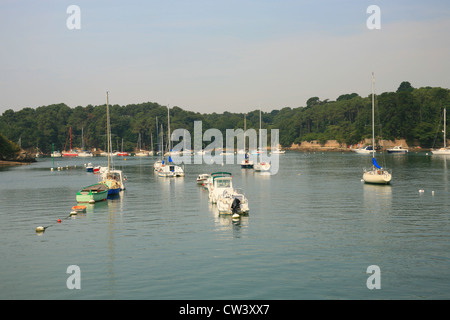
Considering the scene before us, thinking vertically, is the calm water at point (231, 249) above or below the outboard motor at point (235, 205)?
below

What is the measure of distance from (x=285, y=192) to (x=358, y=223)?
104 feet

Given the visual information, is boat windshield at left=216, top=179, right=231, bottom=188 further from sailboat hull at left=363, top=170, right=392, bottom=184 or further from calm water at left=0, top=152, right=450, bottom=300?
sailboat hull at left=363, top=170, right=392, bottom=184

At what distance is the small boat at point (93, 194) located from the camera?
64750 millimetres

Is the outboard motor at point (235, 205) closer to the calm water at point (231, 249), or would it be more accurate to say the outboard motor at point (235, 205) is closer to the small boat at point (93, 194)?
the calm water at point (231, 249)

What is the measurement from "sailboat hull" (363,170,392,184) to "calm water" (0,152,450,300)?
16955 millimetres

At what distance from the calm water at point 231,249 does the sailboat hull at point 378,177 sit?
16955mm

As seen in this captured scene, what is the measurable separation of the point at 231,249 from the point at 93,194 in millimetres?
34329

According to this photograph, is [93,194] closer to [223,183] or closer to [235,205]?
[223,183]

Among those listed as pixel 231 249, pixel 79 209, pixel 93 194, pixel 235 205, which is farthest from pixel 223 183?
pixel 231 249

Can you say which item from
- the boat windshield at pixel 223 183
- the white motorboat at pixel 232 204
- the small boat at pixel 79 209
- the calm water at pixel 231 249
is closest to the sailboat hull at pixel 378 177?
the calm water at pixel 231 249

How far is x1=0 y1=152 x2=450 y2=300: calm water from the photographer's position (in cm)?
2728

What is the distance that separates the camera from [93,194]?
213 feet
